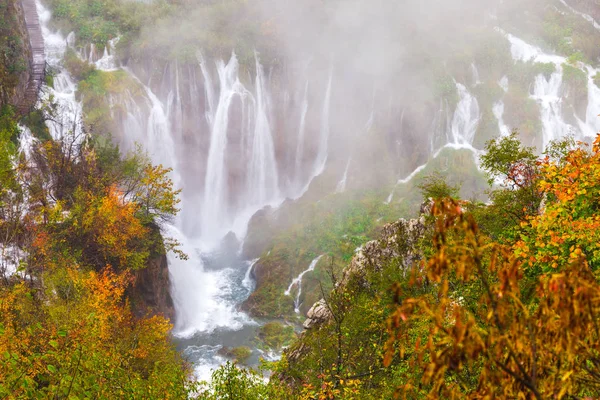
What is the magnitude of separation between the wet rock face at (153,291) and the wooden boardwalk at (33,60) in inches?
558

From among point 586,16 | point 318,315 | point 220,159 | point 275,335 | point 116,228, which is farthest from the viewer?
point 586,16

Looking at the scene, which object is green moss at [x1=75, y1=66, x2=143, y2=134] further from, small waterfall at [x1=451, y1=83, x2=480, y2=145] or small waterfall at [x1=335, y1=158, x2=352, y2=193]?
small waterfall at [x1=451, y1=83, x2=480, y2=145]

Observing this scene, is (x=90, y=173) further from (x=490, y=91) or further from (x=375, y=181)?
(x=490, y=91)

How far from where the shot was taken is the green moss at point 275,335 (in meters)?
24.7

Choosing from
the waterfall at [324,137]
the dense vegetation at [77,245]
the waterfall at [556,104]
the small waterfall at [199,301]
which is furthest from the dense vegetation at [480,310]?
the waterfall at [556,104]

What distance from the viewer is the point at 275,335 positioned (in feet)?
84.4

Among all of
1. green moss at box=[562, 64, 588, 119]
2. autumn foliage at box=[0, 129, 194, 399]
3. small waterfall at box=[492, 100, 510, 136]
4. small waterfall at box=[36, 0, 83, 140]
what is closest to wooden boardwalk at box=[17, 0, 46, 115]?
small waterfall at box=[36, 0, 83, 140]

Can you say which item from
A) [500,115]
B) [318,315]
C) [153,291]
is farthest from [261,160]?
[318,315]

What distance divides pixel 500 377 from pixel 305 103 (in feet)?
136

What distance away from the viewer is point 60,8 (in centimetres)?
4134

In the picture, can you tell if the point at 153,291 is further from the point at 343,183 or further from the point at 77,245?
the point at 343,183

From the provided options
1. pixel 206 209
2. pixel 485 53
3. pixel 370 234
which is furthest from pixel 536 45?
pixel 206 209

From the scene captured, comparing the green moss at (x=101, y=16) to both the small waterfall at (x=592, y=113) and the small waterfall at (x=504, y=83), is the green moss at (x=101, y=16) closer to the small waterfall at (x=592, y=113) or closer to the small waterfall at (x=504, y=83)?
the small waterfall at (x=504, y=83)

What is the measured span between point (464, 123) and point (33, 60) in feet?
129
